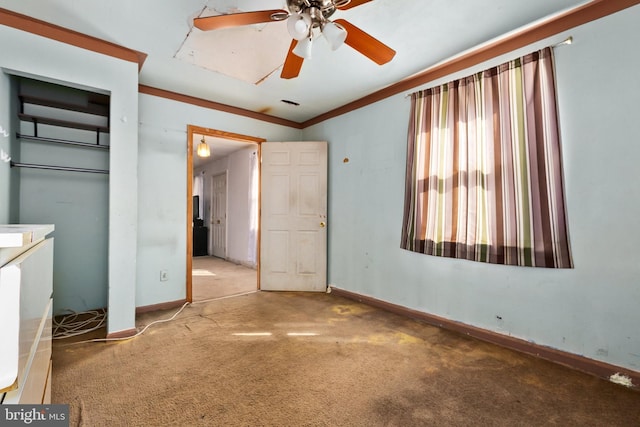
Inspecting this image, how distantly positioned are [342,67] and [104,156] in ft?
9.37

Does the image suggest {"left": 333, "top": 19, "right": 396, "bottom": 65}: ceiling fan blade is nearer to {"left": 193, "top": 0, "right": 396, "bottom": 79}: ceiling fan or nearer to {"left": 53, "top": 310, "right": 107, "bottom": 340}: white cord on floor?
{"left": 193, "top": 0, "right": 396, "bottom": 79}: ceiling fan

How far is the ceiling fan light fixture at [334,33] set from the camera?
1.71 m

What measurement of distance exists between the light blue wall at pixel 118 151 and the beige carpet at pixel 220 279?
4.17 ft

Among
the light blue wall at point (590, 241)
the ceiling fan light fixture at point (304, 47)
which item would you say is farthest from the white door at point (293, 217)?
the ceiling fan light fixture at point (304, 47)

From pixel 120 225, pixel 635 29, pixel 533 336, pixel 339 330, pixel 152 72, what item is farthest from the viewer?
pixel 152 72

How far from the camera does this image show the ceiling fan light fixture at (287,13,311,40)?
1625 mm

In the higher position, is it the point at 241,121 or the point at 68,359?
the point at 241,121

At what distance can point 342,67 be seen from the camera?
2994 millimetres

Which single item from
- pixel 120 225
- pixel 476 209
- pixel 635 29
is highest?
pixel 635 29

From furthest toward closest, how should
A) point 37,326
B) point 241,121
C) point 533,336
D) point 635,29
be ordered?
point 241,121, point 533,336, point 635,29, point 37,326

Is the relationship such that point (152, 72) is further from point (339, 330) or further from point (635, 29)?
point (635, 29)

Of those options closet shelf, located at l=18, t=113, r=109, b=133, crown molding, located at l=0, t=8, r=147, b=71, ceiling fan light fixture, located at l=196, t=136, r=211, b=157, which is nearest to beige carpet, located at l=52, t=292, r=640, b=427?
closet shelf, located at l=18, t=113, r=109, b=133

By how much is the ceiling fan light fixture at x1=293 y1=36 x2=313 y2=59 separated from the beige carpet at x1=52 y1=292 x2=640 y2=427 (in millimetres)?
2155

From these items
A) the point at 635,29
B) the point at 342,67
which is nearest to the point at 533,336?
the point at 635,29
